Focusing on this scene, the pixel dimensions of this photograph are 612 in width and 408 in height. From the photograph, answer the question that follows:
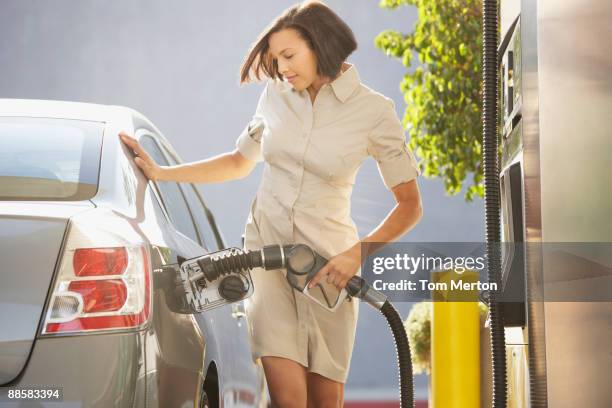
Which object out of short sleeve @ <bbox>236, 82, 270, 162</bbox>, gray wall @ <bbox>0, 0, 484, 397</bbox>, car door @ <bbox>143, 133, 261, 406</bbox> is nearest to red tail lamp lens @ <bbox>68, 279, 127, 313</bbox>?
car door @ <bbox>143, 133, 261, 406</bbox>

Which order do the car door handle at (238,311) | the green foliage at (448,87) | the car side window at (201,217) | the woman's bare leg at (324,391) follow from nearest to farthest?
the woman's bare leg at (324,391), the car door handle at (238,311), the car side window at (201,217), the green foliage at (448,87)

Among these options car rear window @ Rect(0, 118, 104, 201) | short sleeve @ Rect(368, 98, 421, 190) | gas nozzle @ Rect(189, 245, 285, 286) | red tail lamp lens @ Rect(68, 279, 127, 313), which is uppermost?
short sleeve @ Rect(368, 98, 421, 190)

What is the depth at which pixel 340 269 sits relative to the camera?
3082 mm

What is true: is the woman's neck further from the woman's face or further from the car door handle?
the car door handle

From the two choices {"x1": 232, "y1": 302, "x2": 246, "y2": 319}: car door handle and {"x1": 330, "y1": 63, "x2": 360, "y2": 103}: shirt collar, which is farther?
{"x1": 232, "y1": 302, "x2": 246, "y2": 319}: car door handle

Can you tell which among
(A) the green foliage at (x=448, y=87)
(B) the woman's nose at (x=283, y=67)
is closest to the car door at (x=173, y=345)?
(B) the woman's nose at (x=283, y=67)

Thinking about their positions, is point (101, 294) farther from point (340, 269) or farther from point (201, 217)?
point (201, 217)

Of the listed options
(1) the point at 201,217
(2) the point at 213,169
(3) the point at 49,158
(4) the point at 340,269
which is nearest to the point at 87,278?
(3) the point at 49,158

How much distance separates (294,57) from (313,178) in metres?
0.36

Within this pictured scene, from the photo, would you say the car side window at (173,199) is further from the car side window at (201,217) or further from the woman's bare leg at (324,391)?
the woman's bare leg at (324,391)

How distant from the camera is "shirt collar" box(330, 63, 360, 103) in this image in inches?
127

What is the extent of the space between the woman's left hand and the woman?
30 millimetres

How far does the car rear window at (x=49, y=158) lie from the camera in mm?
2521

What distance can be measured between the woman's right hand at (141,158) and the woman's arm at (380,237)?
21.0 inches
